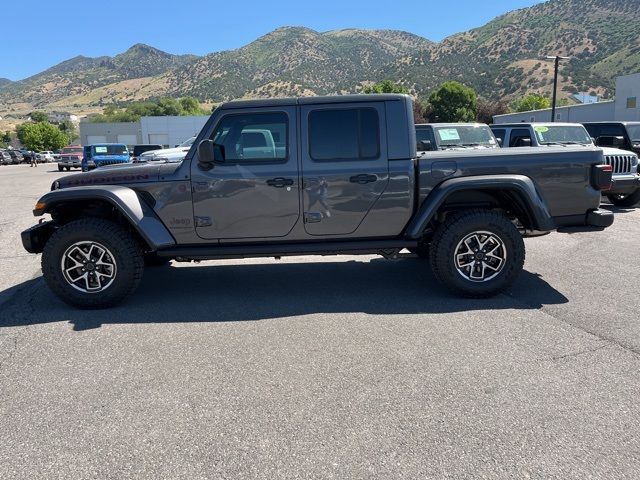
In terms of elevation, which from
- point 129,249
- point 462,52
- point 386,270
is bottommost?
point 386,270

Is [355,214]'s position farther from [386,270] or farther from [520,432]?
[520,432]

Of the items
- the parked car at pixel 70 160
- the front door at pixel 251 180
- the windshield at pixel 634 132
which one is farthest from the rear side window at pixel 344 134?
the parked car at pixel 70 160

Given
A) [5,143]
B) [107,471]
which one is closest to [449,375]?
[107,471]

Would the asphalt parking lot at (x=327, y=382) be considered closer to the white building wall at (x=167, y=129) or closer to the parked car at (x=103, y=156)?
the parked car at (x=103, y=156)

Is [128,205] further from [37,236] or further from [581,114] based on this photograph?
[581,114]

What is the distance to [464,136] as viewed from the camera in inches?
436

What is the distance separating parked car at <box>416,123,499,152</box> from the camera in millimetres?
10891

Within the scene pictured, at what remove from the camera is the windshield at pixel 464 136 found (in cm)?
1094

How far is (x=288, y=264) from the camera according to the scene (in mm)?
7066

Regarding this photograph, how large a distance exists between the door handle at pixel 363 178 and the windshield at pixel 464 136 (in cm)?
635

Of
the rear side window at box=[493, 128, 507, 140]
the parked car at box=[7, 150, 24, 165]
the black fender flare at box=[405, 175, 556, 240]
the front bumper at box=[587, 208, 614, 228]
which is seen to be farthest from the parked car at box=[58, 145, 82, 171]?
the front bumper at box=[587, 208, 614, 228]

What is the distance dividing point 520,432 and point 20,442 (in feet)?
9.17

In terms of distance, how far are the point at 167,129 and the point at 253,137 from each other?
244 feet

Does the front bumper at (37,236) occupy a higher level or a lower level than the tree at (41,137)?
lower
